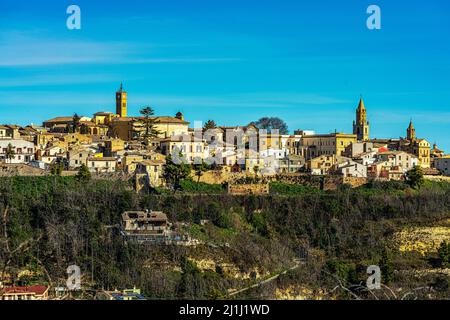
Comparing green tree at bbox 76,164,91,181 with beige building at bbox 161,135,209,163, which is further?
beige building at bbox 161,135,209,163

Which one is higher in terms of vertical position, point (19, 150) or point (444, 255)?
point (19, 150)

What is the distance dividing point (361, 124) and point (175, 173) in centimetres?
2057

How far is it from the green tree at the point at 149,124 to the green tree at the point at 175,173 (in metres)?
8.72

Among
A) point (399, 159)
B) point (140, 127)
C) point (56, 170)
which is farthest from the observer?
point (140, 127)

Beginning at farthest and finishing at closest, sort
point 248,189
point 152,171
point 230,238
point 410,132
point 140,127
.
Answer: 1. point 410,132
2. point 140,127
3. point 248,189
4. point 152,171
5. point 230,238

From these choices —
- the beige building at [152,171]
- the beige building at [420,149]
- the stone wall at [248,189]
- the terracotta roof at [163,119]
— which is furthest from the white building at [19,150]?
the beige building at [420,149]

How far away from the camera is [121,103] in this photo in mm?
46188

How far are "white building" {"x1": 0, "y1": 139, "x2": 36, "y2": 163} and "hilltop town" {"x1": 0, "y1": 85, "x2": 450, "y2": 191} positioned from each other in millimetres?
44

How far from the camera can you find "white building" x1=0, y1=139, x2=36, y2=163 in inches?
1344

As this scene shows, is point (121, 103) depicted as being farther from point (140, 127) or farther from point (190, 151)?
point (190, 151)

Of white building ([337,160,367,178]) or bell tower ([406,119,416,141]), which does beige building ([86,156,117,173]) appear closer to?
white building ([337,160,367,178])

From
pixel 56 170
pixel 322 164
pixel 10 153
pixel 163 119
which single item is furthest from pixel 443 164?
pixel 10 153

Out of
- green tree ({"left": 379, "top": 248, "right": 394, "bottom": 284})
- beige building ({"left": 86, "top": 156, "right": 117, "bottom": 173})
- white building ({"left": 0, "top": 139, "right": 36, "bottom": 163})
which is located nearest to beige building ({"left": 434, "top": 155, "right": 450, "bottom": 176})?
green tree ({"left": 379, "top": 248, "right": 394, "bottom": 284})

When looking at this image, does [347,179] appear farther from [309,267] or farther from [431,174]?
[309,267]
